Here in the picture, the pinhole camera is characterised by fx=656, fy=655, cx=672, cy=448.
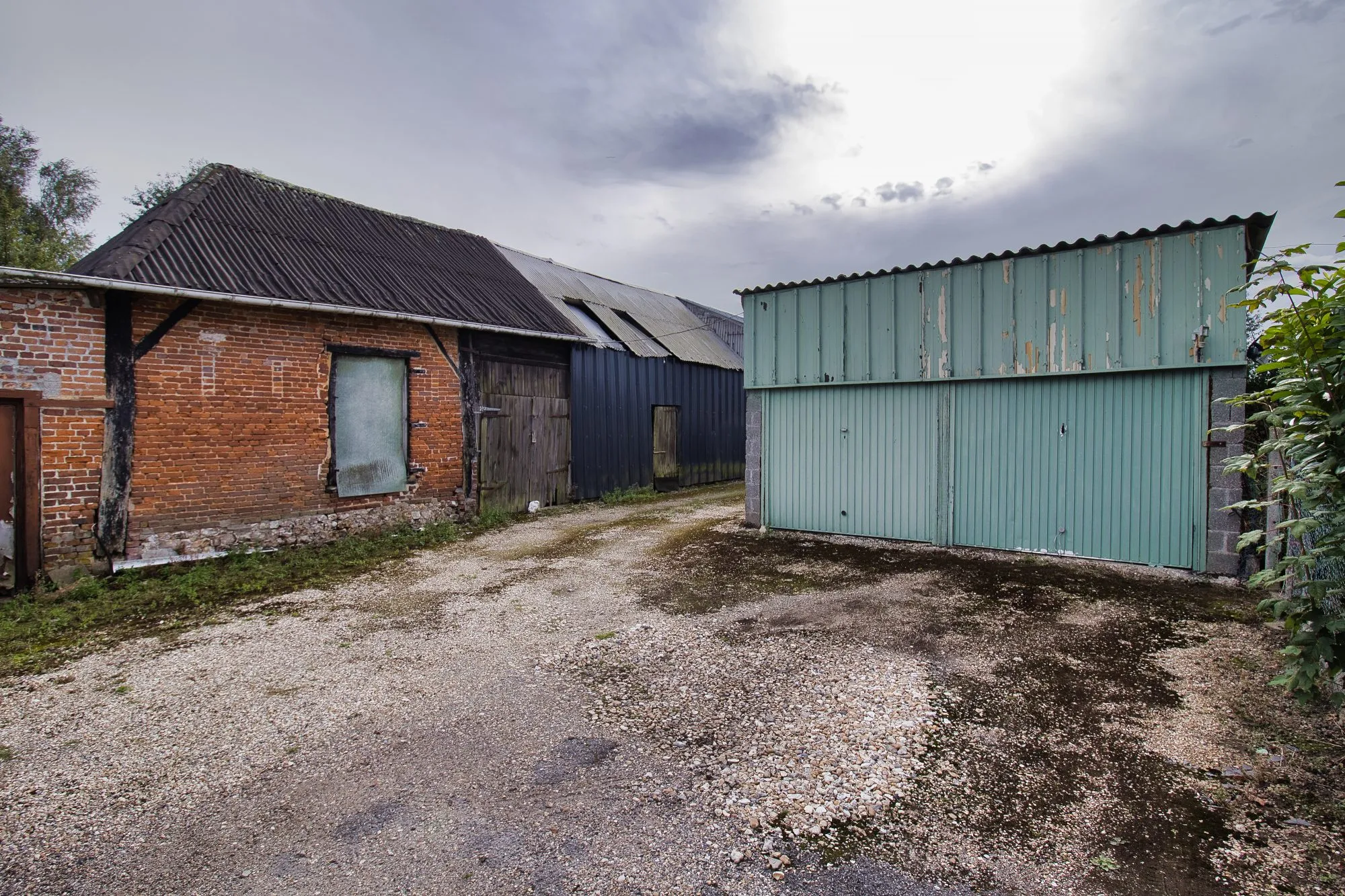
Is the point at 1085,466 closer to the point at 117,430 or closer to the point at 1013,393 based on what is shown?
the point at 1013,393

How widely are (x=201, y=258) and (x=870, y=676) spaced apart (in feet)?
28.3

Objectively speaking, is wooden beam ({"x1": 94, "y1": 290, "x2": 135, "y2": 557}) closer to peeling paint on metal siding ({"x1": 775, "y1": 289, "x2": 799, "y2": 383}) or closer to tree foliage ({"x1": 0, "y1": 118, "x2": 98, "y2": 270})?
peeling paint on metal siding ({"x1": 775, "y1": 289, "x2": 799, "y2": 383})

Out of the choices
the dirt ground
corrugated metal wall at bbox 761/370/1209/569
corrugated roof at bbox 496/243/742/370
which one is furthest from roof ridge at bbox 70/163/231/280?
corrugated metal wall at bbox 761/370/1209/569

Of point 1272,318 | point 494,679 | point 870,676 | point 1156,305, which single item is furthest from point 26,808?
point 1156,305

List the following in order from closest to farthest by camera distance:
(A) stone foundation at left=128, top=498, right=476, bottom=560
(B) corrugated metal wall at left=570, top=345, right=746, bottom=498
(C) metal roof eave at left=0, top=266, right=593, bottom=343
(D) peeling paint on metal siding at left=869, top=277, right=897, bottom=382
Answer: (C) metal roof eave at left=0, top=266, right=593, bottom=343 → (A) stone foundation at left=128, top=498, right=476, bottom=560 → (D) peeling paint on metal siding at left=869, top=277, right=897, bottom=382 → (B) corrugated metal wall at left=570, top=345, right=746, bottom=498

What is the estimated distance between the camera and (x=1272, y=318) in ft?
9.30

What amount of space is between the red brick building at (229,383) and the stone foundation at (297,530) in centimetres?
2

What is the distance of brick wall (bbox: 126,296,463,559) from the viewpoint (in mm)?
7254

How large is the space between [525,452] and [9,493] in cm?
640

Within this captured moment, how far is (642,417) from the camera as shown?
46.1 ft

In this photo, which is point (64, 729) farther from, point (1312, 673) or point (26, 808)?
point (1312, 673)

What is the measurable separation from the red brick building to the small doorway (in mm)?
4249

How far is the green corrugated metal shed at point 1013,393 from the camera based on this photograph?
21.4 feet

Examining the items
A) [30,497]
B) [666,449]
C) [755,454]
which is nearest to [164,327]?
[30,497]
